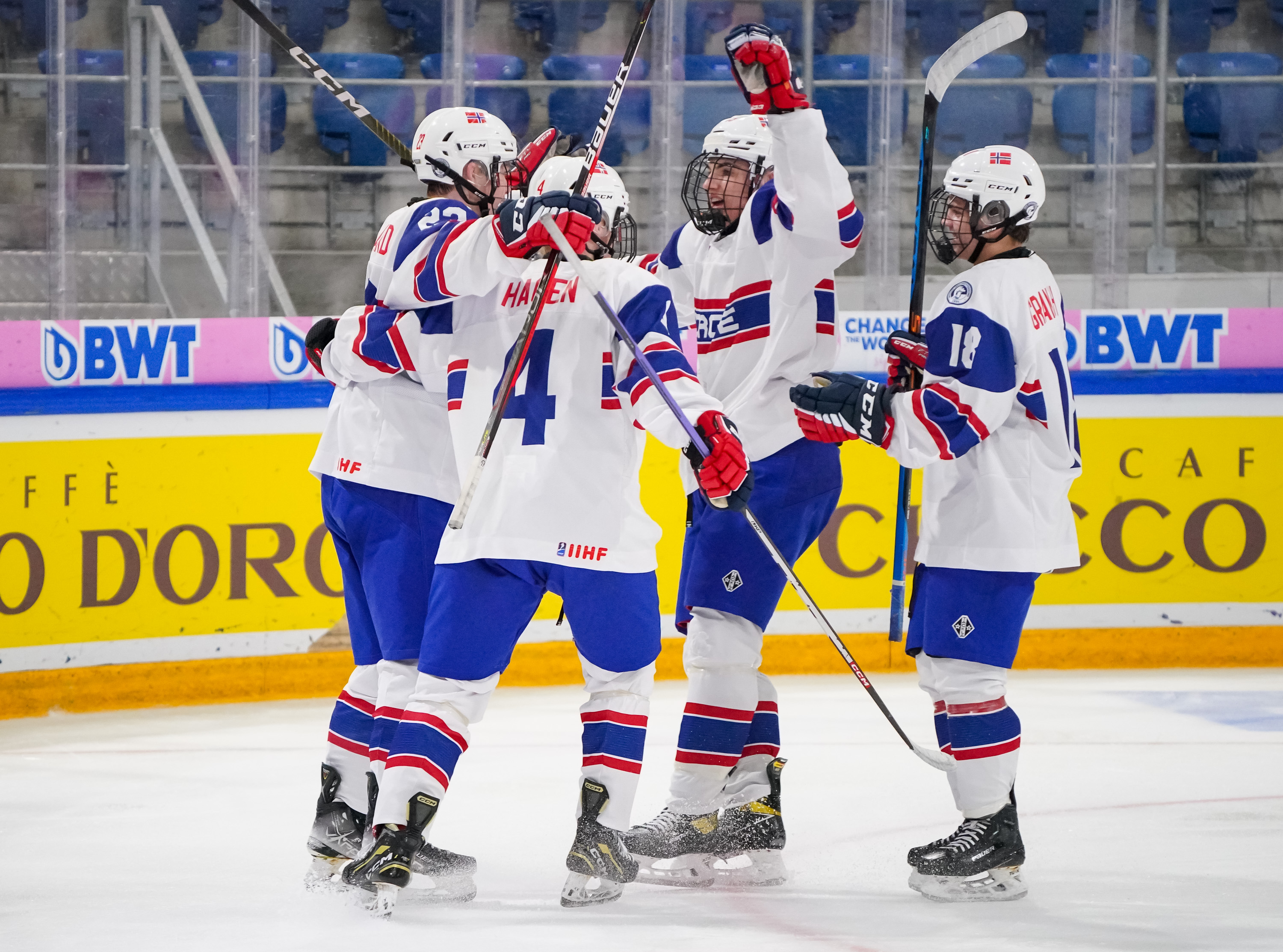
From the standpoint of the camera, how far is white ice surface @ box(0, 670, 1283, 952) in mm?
2869

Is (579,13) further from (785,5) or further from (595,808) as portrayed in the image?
(595,808)

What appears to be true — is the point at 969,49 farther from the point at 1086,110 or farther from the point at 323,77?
the point at 1086,110

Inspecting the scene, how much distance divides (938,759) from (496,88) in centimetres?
364

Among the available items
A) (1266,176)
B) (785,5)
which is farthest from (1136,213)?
(785,5)

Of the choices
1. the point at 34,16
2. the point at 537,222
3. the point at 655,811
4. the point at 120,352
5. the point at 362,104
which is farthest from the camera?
the point at 362,104

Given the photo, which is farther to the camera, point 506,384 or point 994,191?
point 994,191

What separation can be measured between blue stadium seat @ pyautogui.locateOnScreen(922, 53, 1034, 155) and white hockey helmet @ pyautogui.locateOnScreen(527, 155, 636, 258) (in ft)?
11.5

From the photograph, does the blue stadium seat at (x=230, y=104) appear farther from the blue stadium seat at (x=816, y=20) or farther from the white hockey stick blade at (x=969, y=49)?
the white hockey stick blade at (x=969, y=49)

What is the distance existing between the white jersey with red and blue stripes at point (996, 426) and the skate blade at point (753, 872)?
2.25 feet

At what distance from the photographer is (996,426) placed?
302 centimetres

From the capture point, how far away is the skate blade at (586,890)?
2998 mm

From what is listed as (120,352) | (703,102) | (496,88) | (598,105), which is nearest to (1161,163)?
(703,102)

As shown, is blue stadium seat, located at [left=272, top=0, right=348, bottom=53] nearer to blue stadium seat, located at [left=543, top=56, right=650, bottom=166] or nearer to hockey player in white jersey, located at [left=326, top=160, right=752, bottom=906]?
blue stadium seat, located at [left=543, top=56, right=650, bottom=166]

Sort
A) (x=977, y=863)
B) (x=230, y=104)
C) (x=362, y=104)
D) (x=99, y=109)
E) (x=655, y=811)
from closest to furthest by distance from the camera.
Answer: (x=977, y=863), (x=655, y=811), (x=99, y=109), (x=230, y=104), (x=362, y=104)
